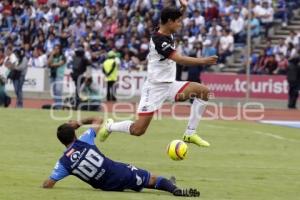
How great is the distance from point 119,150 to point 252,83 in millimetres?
18342

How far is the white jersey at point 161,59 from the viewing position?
14.3 metres

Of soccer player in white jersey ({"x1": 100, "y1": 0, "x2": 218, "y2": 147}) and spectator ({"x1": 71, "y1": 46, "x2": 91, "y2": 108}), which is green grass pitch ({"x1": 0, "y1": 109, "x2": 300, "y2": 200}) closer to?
soccer player in white jersey ({"x1": 100, "y1": 0, "x2": 218, "y2": 147})

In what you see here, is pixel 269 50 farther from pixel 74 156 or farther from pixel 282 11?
pixel 74 156

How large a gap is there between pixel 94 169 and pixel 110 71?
21738mm

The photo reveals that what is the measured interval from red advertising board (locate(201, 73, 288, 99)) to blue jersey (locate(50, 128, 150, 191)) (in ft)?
77.0

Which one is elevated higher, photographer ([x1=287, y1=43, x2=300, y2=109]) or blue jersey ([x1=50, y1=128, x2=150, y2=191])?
blue jersey ([x1=50, y1=128, x2=150, y2=191])

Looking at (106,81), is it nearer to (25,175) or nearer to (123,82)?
(123,82)

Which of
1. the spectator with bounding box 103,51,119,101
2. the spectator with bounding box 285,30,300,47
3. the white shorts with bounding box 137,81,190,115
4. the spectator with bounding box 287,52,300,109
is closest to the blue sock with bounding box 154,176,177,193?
the white shorts with bounding box 137,81,190,115

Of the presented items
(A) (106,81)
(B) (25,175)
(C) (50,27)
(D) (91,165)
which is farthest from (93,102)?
(D) (91,165)

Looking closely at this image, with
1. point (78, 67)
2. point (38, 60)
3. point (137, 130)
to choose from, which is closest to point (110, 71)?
point (78, 67)

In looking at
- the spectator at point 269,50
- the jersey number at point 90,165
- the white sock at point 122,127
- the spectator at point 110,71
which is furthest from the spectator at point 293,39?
the jersey number at point 90,165

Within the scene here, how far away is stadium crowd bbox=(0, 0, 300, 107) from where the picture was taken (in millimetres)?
36625

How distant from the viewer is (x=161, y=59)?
14.7m

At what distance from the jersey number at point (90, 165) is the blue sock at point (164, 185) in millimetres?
769
